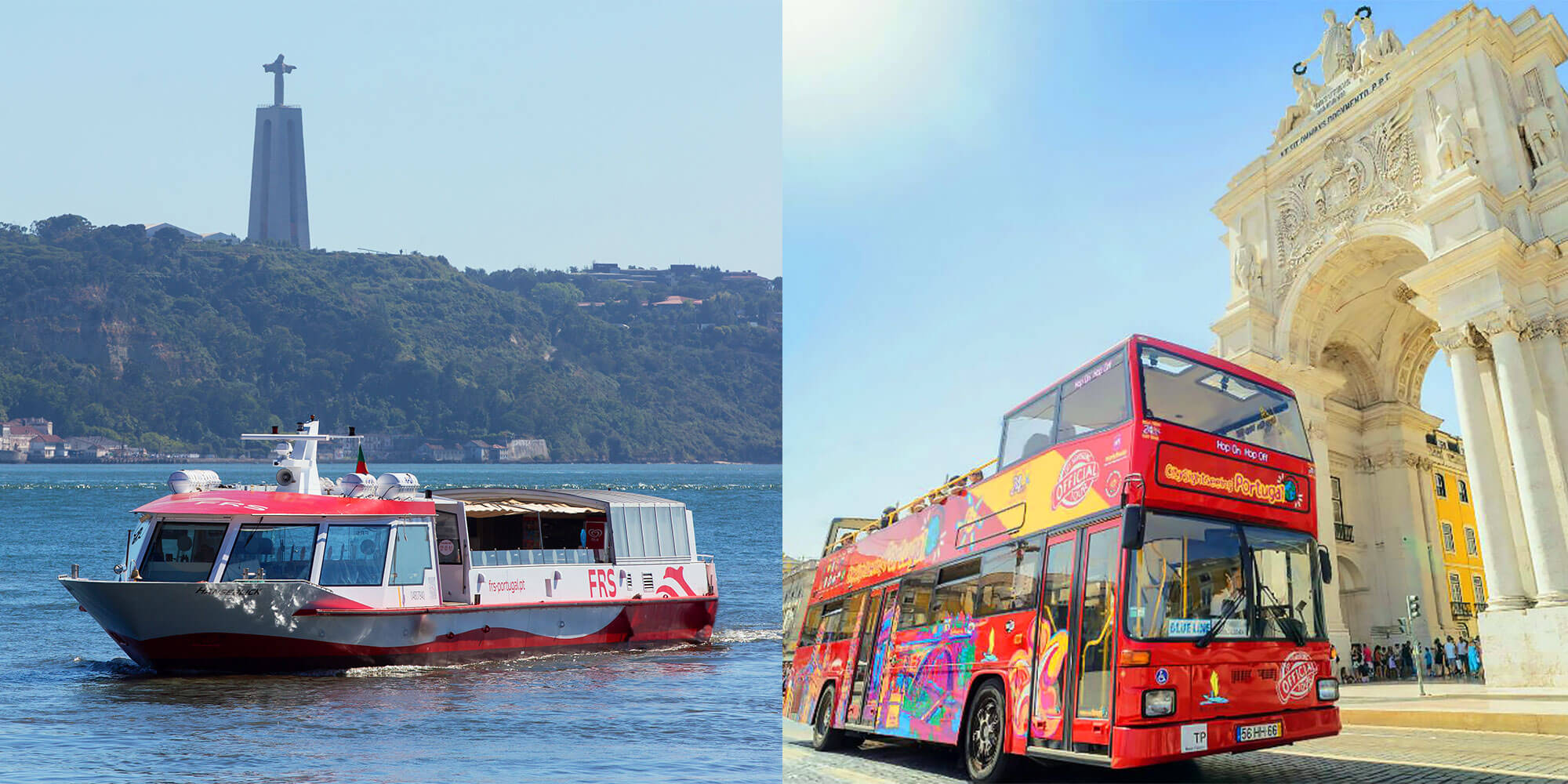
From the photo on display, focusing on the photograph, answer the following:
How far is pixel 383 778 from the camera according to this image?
1035cm

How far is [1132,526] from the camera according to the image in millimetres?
7551

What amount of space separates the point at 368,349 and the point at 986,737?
12241 centimetres

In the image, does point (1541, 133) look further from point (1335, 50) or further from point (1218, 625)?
point (1218, 625)

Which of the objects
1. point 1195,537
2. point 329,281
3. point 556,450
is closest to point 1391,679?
point 1195,537

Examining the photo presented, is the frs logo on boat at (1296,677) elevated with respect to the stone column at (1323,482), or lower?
lower

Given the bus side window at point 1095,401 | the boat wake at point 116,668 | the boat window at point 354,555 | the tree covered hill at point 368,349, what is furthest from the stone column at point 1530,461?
the tree covered hill at point 368,349

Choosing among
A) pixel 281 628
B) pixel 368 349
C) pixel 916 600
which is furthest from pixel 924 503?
pixel 368 349

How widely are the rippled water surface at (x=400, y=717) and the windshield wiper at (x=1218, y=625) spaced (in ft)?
16.6

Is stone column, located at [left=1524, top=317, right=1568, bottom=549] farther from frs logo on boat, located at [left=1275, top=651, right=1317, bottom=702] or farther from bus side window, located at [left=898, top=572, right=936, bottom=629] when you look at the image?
bus side window, located at [left=898, top=572, right=936, bottom=629]

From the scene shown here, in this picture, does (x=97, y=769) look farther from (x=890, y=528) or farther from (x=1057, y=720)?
(x=1057, y=720)

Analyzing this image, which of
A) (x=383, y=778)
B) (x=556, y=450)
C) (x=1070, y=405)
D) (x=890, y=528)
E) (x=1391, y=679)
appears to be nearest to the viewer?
(x=1070, y=405)

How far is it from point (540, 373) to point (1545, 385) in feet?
381

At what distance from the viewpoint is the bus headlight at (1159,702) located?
7.59 metres

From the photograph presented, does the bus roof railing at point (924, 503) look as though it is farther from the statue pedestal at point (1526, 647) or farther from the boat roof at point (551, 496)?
the statue pedestal at point (1526, 647)
